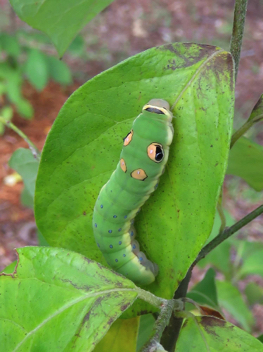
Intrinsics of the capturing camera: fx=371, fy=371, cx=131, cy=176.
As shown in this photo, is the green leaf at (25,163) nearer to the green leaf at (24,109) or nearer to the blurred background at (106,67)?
the blurred background at (106,67)

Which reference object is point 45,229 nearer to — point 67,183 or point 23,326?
point 67,183

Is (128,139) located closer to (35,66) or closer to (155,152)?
(155,152)

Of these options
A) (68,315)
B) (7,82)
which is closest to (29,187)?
(68,315)

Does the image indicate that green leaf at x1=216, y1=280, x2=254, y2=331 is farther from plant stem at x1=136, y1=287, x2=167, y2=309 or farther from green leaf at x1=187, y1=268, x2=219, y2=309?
plant stem at x1=136, y1=287, x2=167, y2=309

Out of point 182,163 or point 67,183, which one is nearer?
point 182,163

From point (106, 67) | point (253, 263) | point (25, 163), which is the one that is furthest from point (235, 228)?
point (106, 67)
